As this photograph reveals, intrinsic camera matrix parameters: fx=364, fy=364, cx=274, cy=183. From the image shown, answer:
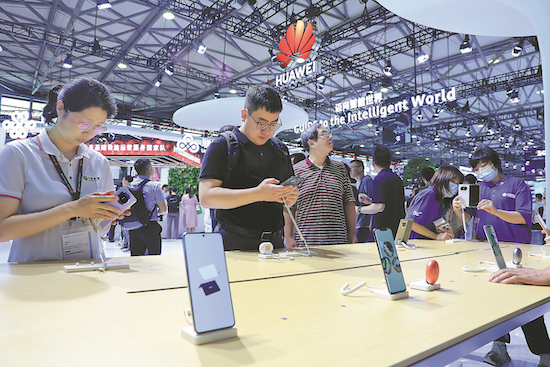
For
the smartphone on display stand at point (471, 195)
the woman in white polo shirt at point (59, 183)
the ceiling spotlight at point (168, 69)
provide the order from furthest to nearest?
the ceiling spotlight at point (168, 69)
the smartphone on display stand at point (471, 195)
the woman in white polo shirt at point (59, 183)

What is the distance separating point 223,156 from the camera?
176 centimetres

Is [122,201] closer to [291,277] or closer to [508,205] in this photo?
[291,277]

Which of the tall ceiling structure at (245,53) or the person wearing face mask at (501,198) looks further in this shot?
the tall ceiling structure at (245,53)

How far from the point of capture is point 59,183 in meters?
1.45

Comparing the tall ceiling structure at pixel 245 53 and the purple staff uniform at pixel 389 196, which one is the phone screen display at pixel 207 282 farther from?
the tall ceiling structure at pixel 245 53

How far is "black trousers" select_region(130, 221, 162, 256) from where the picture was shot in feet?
13.3

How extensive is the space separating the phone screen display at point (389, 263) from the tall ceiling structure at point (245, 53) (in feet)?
20.3

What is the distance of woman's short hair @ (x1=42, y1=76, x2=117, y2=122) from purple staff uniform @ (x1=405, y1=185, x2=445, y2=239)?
2.56 metres

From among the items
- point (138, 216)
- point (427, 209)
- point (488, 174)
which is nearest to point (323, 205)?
point (427, 209)

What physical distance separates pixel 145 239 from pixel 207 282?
3.61m

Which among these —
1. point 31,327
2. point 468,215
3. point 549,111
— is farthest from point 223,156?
point 549,111

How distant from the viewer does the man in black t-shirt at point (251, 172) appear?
1725mm

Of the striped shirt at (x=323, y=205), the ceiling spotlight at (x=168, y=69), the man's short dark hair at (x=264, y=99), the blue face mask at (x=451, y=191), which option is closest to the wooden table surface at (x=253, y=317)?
the man's short dark hair at (x=264, y=99)

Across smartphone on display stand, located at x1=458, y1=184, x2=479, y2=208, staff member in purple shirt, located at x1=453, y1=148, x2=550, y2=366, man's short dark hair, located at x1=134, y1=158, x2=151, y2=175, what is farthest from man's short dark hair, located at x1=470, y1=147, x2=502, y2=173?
man's short dark hair, located at x1=134, y1=158, x2=151, y2=175
